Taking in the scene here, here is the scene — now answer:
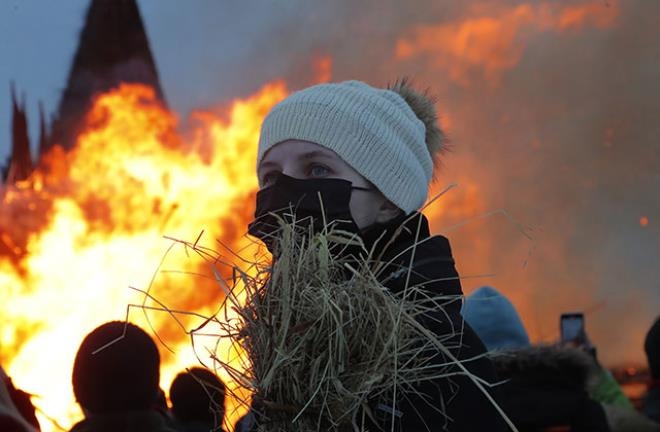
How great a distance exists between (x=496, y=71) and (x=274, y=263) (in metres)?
6.52

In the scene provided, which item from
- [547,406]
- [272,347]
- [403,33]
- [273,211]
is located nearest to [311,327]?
[272,347]

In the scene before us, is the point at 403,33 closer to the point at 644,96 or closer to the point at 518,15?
the point at 518,15

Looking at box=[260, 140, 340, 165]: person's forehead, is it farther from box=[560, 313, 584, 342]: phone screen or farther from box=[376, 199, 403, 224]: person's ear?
box=[560, 313, 584, 342]: phone screen

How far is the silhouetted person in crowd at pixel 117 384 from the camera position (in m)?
2.65

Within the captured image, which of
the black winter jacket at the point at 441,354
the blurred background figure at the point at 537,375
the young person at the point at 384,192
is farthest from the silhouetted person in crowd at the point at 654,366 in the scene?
the black winter jacket at the point at 441,354

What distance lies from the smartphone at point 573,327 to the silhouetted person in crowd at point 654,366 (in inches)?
91.6

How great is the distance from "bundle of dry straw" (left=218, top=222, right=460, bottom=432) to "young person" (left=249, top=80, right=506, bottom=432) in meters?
0.07

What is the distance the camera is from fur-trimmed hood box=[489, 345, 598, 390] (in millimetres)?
3811

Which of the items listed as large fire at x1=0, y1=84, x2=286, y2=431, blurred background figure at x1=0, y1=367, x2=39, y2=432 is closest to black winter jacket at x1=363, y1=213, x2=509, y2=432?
blurred background figure at x1=0, y1=367, x2=39, y2=432

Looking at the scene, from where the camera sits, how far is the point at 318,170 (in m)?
1.92

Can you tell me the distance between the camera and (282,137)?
1.97 meters

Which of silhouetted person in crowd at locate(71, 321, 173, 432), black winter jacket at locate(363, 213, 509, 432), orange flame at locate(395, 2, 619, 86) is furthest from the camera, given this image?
orange flame at locate(395, 2, 619, 86)

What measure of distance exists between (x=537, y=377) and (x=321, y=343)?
104 inches

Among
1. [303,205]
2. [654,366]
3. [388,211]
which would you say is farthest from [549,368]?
[303,205]
